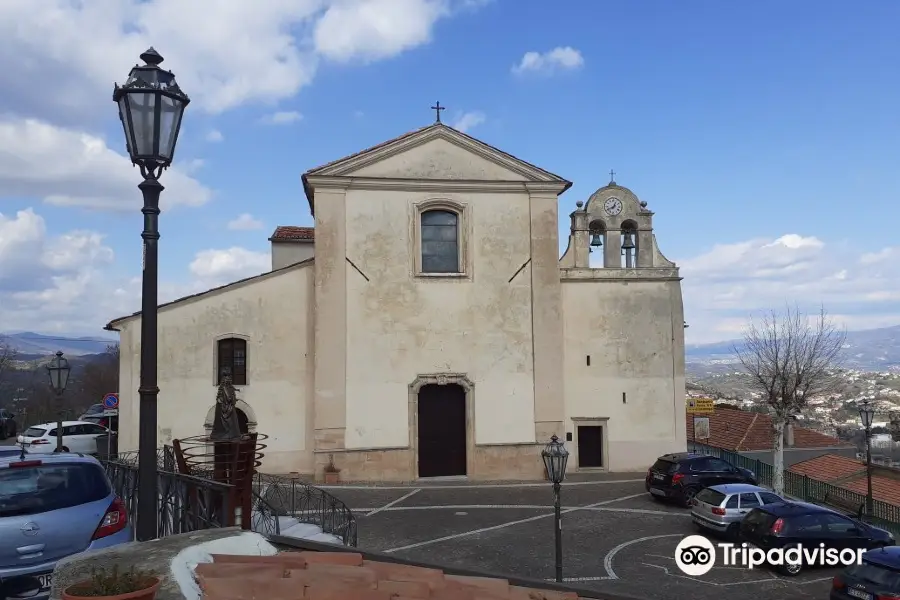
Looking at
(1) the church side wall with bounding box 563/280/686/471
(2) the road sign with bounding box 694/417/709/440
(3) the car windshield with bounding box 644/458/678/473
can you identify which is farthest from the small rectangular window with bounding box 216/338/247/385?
(2) the road sign with bounding box 694/417/709/440

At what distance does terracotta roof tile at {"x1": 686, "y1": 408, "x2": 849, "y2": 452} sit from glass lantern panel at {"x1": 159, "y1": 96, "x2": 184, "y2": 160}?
27.0 metres

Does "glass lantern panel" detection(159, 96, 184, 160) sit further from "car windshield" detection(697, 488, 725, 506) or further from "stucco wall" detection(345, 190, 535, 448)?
"stucco wall" detection(345, 190, 535, 448)

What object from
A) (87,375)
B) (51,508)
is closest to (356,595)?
(51,508)

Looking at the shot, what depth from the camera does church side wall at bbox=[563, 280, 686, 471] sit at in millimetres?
23109

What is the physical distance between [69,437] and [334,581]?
78.4ft

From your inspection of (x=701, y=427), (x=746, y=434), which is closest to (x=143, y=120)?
(x=701, y=427)

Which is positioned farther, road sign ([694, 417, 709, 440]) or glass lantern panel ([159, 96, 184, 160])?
road sign ([694, 417, 709, 440])

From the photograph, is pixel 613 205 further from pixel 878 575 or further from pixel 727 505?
pixel 878 575

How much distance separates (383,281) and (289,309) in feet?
10.6

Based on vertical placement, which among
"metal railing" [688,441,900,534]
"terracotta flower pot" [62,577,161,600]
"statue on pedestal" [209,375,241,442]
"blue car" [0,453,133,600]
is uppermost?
"statue on pedestal" [209,375,241,442]

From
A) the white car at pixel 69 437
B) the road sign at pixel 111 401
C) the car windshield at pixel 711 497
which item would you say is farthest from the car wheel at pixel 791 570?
the white car at pixel 69 437

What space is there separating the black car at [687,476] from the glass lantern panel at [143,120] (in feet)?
54.6

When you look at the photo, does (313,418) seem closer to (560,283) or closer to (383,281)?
(383,281)

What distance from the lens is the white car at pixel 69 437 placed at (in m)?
22.5
